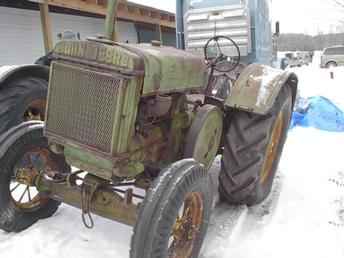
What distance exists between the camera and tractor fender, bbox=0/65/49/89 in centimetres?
311

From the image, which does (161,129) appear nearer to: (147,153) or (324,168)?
(147,153)

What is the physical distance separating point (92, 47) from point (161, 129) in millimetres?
761

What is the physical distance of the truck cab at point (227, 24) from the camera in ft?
13.8

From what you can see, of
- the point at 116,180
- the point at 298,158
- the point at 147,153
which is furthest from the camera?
the point at 298,158

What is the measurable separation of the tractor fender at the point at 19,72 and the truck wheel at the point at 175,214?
6.49 feet

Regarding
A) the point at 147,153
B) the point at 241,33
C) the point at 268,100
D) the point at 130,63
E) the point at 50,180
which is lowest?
the point at 50,180

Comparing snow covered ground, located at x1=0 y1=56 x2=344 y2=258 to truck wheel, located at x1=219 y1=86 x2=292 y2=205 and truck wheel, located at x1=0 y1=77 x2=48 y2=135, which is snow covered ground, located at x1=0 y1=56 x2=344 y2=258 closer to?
truck wheel, located at x1=219 y1=86 x2=292 y2=205

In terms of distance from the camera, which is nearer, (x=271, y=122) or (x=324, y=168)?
(x=271, y=122)

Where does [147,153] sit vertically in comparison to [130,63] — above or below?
below

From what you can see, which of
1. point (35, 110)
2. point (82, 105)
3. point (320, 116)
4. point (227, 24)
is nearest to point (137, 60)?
point (82, 105)

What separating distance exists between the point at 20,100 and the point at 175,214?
2.05 metres

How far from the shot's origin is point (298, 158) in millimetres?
4398

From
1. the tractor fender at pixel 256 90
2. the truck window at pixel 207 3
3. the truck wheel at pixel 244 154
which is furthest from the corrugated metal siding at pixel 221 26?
the truck wheel at pixel 244 154

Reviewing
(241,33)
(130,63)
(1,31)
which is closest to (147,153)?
(130,63)
